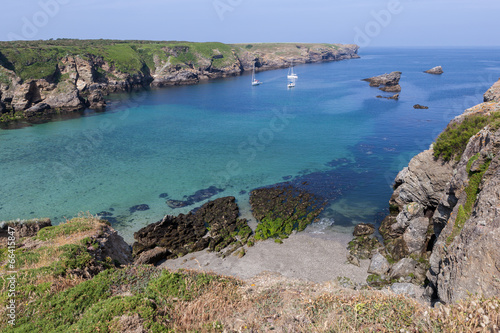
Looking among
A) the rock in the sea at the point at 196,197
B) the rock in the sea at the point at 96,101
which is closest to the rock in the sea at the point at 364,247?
the rock in the sea at the point at 196,197

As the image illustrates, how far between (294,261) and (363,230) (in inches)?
355

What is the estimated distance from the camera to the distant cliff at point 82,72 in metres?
83.1

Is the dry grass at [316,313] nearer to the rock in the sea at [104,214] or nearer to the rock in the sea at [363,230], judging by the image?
the rock in the sea at [363,230]

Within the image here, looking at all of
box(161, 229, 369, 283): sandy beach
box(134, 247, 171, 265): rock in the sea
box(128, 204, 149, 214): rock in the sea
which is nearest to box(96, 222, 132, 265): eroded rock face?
box(134, 247, 171, 265): rock in the sea

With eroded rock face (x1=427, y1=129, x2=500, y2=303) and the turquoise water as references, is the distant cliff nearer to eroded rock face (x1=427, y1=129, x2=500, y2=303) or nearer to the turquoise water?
the turquoise water

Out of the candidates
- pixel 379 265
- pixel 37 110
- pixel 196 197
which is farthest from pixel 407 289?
pixel 37 110

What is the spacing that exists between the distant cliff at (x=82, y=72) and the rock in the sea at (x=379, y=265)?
3770 inches

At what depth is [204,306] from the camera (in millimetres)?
11805

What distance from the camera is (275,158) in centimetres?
5144

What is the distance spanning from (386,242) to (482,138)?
42.6 feet

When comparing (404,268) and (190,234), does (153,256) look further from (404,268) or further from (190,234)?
(404,268)

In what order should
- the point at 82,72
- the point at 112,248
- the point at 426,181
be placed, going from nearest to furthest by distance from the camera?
1. the point at 112,248
2. the point at 426,181
3. the point at 82,72

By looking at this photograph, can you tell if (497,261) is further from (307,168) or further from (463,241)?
(307,168)

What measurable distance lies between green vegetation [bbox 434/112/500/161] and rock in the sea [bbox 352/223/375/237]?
9.77 m
